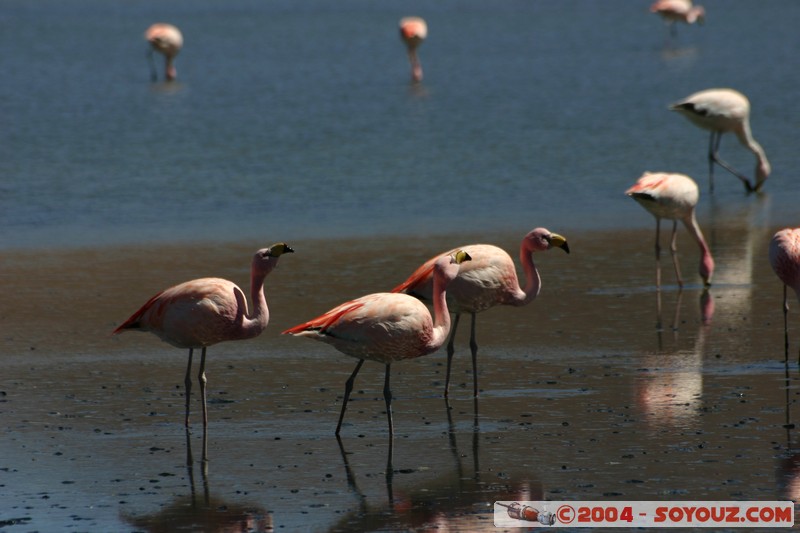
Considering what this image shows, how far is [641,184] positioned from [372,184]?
285 inches

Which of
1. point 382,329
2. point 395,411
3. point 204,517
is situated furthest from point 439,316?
point 204,517

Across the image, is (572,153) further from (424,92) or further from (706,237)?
(424,92)

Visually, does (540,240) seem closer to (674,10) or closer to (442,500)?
(442,500)

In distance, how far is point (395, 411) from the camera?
30.4ft

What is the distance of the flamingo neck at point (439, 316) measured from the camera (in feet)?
28.8

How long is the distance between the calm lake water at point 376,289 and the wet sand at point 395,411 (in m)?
0.03

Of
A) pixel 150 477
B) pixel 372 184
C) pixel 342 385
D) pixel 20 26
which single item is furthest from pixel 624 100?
pixel 20 26

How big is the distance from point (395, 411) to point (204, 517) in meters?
2.31

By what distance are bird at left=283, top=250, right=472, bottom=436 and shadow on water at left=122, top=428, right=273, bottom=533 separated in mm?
1400

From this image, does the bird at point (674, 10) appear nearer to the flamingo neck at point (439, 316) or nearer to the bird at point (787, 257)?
the bird at point (787, 257)

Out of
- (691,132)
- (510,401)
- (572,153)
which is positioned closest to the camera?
(510,401)

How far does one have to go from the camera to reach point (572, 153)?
74.9 feet

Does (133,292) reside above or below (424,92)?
below

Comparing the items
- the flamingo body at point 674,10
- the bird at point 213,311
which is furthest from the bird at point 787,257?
the flamingo body at point 674,10
